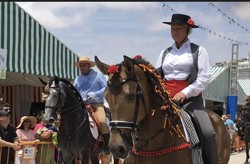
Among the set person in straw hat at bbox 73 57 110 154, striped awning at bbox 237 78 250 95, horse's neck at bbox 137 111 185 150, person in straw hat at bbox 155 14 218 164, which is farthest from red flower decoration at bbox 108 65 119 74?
striped awning at bbox 237 78 250 95

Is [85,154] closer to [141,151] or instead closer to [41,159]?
[41,159]

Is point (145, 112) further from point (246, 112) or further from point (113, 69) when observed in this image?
point (246, 112)

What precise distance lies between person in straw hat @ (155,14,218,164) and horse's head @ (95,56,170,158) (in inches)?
26.5

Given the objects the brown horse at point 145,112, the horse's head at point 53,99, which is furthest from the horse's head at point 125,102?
the horse's head at point 53,99

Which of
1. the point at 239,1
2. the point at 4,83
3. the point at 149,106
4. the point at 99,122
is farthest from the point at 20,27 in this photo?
the point at 239,1

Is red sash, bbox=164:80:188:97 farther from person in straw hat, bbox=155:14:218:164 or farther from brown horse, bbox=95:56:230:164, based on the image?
brown horse, bbox=95:56:230:164

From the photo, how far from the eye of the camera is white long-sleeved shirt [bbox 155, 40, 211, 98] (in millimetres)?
4179

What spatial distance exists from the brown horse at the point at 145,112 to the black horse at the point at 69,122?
3176mm

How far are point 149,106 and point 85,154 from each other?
3.64m

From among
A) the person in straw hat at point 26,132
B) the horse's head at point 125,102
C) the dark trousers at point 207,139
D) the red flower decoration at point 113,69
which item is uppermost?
the red flower decoration at point 113,69

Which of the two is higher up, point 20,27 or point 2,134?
point 20,27

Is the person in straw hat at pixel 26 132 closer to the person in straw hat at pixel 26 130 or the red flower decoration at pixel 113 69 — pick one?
the person in straw hat at pixel 26 130

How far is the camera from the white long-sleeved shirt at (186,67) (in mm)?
4179

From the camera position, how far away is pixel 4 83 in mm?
13047
